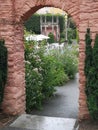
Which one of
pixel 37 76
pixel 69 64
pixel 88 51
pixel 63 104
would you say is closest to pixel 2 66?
pixel 88 51

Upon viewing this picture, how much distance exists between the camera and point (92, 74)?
21.0 ft

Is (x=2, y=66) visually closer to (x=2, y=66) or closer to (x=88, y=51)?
(x=2, y=66)

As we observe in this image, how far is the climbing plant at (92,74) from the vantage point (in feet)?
20.9

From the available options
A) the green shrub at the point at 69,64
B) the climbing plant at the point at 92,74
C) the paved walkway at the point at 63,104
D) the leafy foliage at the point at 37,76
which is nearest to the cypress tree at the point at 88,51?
the climbing plant at the point at 92,74

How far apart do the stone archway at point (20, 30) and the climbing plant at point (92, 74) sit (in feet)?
0.77

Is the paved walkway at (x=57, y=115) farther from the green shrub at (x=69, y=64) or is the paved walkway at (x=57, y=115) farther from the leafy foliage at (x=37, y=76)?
the green shrub at (x=69, y=64)

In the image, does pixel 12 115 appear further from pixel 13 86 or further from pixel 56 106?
pixel 56 106

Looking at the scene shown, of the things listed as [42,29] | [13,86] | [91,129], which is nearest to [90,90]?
[91,129]

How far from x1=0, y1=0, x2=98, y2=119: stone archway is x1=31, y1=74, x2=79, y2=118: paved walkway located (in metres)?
1.15

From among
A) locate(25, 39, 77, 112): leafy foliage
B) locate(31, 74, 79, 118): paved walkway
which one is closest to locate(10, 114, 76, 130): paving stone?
locate(31, 74, 79, 118): paved walkway

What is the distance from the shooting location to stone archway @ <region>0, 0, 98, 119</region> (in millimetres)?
6551

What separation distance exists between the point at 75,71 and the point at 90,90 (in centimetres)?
853

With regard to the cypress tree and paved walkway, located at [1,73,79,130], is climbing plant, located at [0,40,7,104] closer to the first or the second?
paved walkway, located at [1,73,79,130]

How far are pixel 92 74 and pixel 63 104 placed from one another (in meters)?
3.59
